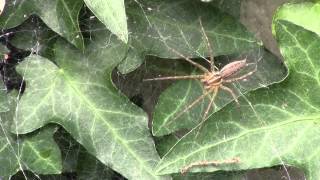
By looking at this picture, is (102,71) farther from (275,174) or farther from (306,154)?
(275,174)

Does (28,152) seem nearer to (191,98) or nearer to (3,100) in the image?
(3,100)

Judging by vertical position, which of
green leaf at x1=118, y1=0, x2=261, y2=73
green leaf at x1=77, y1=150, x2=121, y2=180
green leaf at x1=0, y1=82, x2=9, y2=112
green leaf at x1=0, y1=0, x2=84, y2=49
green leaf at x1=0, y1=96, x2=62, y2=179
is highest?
green leaf at x1=0, y1=0, x2=84, y2=49

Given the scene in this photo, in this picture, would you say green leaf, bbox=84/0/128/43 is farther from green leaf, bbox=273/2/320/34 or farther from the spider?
green leaf, bbox=273/2/320/34

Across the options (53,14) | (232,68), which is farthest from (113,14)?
(232,68)

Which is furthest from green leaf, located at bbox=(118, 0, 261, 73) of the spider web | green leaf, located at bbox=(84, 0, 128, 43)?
green leaf, located at bbox=(84, 0, 128, 43)

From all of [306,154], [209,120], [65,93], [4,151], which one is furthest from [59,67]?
[306,154]

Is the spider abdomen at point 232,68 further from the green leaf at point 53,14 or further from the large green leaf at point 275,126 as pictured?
the green leaf at point 53,14
